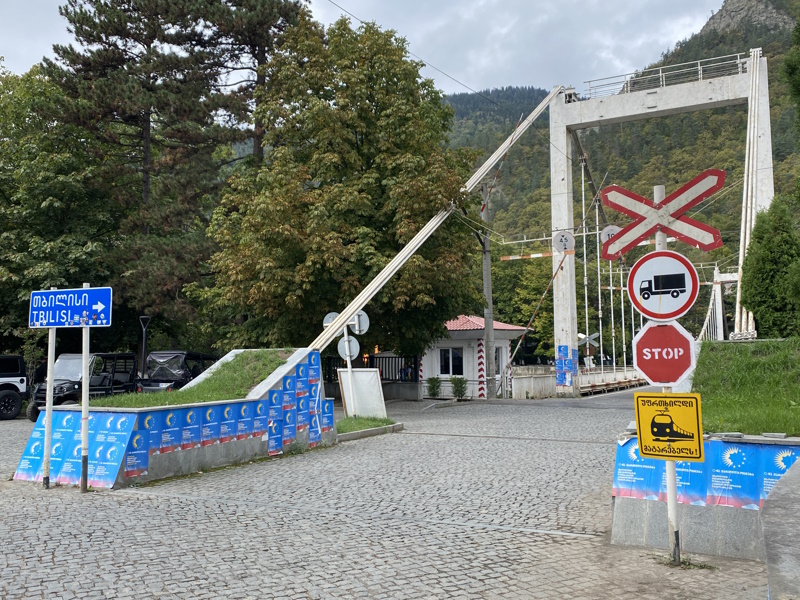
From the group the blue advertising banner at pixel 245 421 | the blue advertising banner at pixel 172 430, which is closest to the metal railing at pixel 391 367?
the blue advertising banner at pixel 245 421

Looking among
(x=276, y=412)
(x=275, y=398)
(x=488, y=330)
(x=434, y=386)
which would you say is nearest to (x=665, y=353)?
(x=275, y=398)

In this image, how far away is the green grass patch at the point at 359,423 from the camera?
15.9 m

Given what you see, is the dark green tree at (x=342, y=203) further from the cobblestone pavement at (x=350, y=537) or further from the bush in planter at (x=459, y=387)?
the cobblestone pavement at (x=350, y=537)

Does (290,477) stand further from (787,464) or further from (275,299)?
(275,299)

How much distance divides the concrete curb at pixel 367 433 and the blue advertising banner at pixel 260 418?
257 cm

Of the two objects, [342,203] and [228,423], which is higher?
[342,203]

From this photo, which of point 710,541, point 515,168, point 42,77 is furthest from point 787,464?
point 515,168

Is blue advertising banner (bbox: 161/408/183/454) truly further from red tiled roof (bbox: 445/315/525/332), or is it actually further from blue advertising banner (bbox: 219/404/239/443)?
red tiled roof (bbox: 445/315/525/332)

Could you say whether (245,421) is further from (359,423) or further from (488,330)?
(488,330)

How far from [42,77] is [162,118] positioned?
313 inches

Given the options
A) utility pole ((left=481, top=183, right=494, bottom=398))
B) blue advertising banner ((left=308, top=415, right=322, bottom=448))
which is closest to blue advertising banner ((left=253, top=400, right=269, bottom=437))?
blue advertising banner ((left=308, top=415, right=322, bottom=448))

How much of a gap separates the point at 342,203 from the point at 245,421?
36.3 feet

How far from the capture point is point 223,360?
46.3 ft

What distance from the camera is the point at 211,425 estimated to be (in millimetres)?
11336
